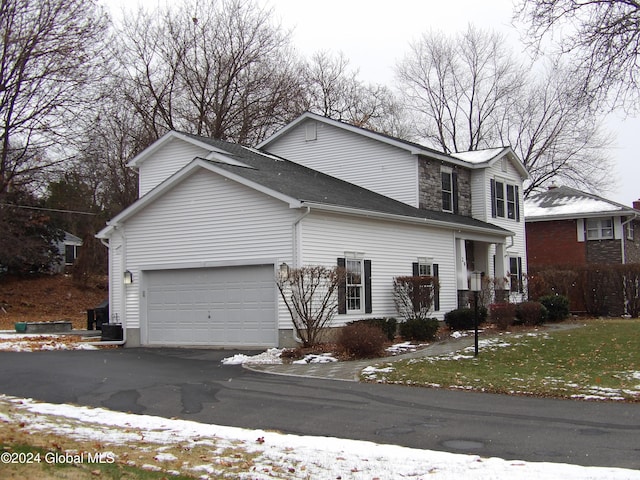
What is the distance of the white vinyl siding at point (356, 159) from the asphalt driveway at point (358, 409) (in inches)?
461

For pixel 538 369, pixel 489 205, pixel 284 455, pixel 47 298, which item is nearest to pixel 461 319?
pixel 489 205

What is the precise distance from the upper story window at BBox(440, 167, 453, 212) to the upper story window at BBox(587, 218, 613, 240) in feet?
39.5

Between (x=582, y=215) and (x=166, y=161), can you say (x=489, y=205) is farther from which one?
(x=166, y=161)

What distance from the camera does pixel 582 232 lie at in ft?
117

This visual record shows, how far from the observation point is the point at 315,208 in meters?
18.1

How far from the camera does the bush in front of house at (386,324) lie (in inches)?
742

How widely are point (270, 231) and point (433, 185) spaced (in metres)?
9.30

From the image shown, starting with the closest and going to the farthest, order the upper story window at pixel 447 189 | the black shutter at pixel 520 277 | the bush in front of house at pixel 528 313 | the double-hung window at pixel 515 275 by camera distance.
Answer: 1. the bush in front of house at pixel 528 313
2. the upper story window at pixel 447 189
3. the double-hung window at pixel 515 275
4. the black shutter at pixel 520 277

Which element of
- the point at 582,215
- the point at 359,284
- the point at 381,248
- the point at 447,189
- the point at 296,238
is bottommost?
the point at 359,284

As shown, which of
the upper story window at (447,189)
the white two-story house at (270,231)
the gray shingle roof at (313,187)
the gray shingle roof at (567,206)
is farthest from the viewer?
the gray shingle roof at (567,206)

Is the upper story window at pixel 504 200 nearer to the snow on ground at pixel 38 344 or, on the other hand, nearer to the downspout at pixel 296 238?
the downspout at pixel 296 238

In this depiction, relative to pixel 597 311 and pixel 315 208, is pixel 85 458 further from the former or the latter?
pixel 597 311

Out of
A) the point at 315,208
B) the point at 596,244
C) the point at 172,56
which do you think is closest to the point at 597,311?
the point at 596,244

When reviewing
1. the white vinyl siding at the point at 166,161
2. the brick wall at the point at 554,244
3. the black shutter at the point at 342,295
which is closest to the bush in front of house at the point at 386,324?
the black shutter at the point at 342,295
